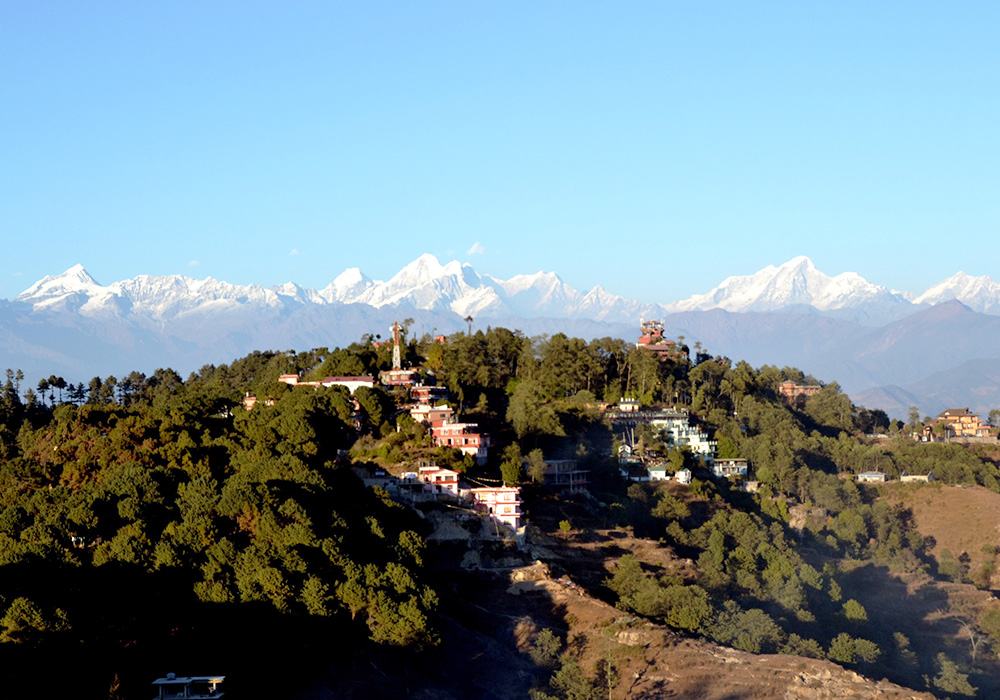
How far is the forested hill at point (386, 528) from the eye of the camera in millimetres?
41469

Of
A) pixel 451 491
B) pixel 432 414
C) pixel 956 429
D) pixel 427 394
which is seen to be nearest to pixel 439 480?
pixel 451 491

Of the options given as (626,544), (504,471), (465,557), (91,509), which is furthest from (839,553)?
(91,509)

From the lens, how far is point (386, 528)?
5097 cm

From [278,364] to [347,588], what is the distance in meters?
50.6

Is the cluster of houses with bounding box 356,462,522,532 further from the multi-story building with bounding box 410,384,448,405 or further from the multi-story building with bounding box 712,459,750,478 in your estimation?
the multi-story building with bounding box 712,459,750,478

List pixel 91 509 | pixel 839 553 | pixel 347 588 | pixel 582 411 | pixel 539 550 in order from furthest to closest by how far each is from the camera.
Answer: pixel 582 411
pixel 839 553
pixel 539 550
pixel 91 509
pixel 347 588

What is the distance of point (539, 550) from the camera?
182 feet

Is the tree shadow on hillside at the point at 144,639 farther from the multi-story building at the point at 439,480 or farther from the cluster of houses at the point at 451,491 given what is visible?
the multi-story building at the point at 439,480

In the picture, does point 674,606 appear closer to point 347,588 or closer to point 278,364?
point 347,588

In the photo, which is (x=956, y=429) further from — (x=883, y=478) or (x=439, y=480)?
(x=439, y=480)

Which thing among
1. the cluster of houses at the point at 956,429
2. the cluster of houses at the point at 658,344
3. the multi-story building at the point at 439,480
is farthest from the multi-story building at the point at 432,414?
the cluster of houses at the point at 956,429

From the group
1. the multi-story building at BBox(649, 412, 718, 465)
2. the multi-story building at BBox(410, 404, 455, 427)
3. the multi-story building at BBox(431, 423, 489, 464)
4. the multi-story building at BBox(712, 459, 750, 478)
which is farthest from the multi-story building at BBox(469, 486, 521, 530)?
the multi-story building at BBox(712, 459, 750, 478)

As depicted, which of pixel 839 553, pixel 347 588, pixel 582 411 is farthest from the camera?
pixel 582 411

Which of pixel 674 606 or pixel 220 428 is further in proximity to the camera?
pixel 220 428
